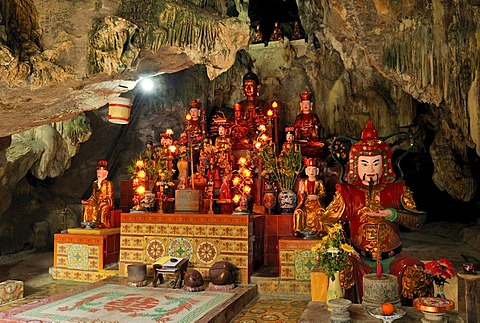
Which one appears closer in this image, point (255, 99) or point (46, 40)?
point (46, 40)

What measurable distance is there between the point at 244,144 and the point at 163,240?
12.1 feet

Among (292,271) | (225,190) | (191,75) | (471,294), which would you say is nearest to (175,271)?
(292,271)

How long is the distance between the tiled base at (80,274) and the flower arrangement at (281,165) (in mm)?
3673

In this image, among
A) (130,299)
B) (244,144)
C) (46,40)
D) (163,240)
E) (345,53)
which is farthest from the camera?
(244,144)

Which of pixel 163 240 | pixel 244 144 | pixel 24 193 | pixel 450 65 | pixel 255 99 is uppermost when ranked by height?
pixel 255 99

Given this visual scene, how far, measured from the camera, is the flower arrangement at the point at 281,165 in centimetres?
835

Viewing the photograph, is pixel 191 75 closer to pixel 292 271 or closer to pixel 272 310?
pixel 292 271

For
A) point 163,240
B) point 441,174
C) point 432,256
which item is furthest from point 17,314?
Answer: point 441,174

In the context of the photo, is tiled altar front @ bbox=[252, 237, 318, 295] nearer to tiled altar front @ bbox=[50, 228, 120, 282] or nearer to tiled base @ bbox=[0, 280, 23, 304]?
tiled altar front @ bbox=[50, 228, 120, 282]

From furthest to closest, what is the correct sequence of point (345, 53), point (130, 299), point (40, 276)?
point (345, 53) < point (40, 276) < point (130, 299)

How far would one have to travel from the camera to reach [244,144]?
1039cm

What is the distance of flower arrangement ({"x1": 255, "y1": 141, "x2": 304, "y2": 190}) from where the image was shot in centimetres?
835

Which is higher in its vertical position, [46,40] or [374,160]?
[46,40]

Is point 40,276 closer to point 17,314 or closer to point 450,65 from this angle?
point 17,314
